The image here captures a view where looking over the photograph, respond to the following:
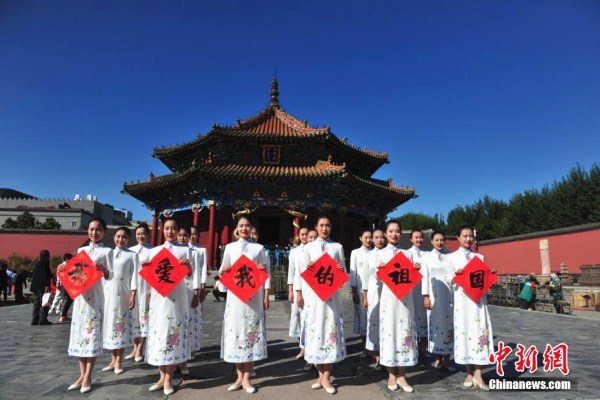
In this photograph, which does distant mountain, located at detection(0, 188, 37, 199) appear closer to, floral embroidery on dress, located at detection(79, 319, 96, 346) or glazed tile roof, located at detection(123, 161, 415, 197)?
glazed tile roof, located at detection(123, 161, 415, 197)

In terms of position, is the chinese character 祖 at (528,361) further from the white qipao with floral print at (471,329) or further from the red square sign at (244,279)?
the red square sign at (244,279)

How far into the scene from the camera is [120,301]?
509 cm

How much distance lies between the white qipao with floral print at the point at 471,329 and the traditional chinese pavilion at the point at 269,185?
512 inches

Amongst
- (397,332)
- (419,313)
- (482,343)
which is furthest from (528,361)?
(397,332)

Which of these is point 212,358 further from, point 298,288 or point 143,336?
point 298,288

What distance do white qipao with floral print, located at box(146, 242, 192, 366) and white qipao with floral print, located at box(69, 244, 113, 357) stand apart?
2.18 feet

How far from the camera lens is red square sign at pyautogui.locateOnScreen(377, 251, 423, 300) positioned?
4.48 metres

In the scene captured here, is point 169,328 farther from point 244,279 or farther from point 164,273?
point 244,279

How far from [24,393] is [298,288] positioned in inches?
128

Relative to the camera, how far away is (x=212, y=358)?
575cm

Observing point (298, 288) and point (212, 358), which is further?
point (212, 358)

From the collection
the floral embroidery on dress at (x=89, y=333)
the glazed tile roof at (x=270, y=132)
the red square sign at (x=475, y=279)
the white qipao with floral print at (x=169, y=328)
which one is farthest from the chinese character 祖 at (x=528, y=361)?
the glazed tile roof at (x=270, y=132)

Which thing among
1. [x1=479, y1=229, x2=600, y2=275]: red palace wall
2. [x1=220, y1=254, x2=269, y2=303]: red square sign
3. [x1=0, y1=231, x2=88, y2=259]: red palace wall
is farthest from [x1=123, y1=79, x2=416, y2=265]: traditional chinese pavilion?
[x1=220, y1=254, x2=269, y2=303]: red square sign

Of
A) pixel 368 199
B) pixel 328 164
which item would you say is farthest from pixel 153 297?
pixel 368 199
